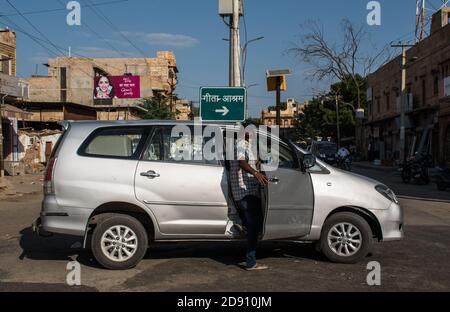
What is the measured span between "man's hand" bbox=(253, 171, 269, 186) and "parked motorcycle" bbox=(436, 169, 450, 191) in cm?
1469

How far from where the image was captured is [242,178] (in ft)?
22.1

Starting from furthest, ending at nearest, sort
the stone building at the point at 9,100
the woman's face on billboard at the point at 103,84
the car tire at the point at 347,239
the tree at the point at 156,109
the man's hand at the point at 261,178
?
the woman's face on billboard at the point at 103,84 → the tree at the point at 156,109 → the stone building at the point at 9,100 → the car tire at the point at 347,239 → the man's hand at the point at 261,178

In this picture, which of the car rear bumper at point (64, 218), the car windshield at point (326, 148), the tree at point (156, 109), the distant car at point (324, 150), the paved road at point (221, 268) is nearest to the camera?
the paved road at point (221, 268)

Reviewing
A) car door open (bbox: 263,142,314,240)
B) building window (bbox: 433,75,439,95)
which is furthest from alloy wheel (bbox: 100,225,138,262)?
building window (bbox: 433,75,439,95)

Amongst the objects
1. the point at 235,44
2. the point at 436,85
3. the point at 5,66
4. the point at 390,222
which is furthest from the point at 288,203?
the point at 436,85

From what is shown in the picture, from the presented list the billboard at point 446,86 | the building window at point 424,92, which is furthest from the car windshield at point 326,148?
the billboard at point 446,86

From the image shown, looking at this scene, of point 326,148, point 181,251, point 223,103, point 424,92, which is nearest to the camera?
point 181,251

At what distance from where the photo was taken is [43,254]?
7836 mm

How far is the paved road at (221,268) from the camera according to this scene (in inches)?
239

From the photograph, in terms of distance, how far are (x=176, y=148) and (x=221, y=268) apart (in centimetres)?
163

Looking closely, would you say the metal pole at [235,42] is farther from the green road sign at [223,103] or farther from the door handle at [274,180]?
the door handle at [274,180]

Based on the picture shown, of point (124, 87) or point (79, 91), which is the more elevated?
point (79, 91)

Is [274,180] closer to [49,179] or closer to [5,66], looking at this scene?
[49,179]
